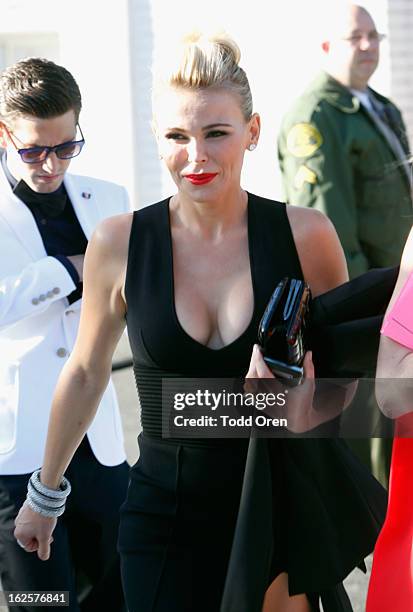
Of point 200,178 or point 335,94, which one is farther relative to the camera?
point 335,94

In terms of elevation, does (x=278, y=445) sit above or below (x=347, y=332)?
below

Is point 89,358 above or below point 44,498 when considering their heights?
above

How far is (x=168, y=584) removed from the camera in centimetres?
272

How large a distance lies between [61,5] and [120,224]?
30.4 feet

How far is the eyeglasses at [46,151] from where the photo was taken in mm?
3449

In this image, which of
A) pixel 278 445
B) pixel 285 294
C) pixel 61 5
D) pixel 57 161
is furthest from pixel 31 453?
pixel 61 5

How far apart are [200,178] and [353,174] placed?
246 cm

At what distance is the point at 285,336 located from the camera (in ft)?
7.73

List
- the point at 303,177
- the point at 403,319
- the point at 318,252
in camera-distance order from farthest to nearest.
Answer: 1. the point at 303,177
2. the point at 318,252
3. the point at 403,319

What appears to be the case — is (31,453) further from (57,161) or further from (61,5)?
(61,5)

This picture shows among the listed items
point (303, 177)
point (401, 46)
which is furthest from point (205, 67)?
point (401, 46)

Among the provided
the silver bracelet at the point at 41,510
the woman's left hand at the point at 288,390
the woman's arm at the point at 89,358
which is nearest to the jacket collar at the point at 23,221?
the woman's arm at the point at 89,358

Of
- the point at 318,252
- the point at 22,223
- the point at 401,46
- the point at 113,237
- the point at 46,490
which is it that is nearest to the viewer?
the point at 318,252

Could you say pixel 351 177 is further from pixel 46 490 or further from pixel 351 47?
pixel 46 490
